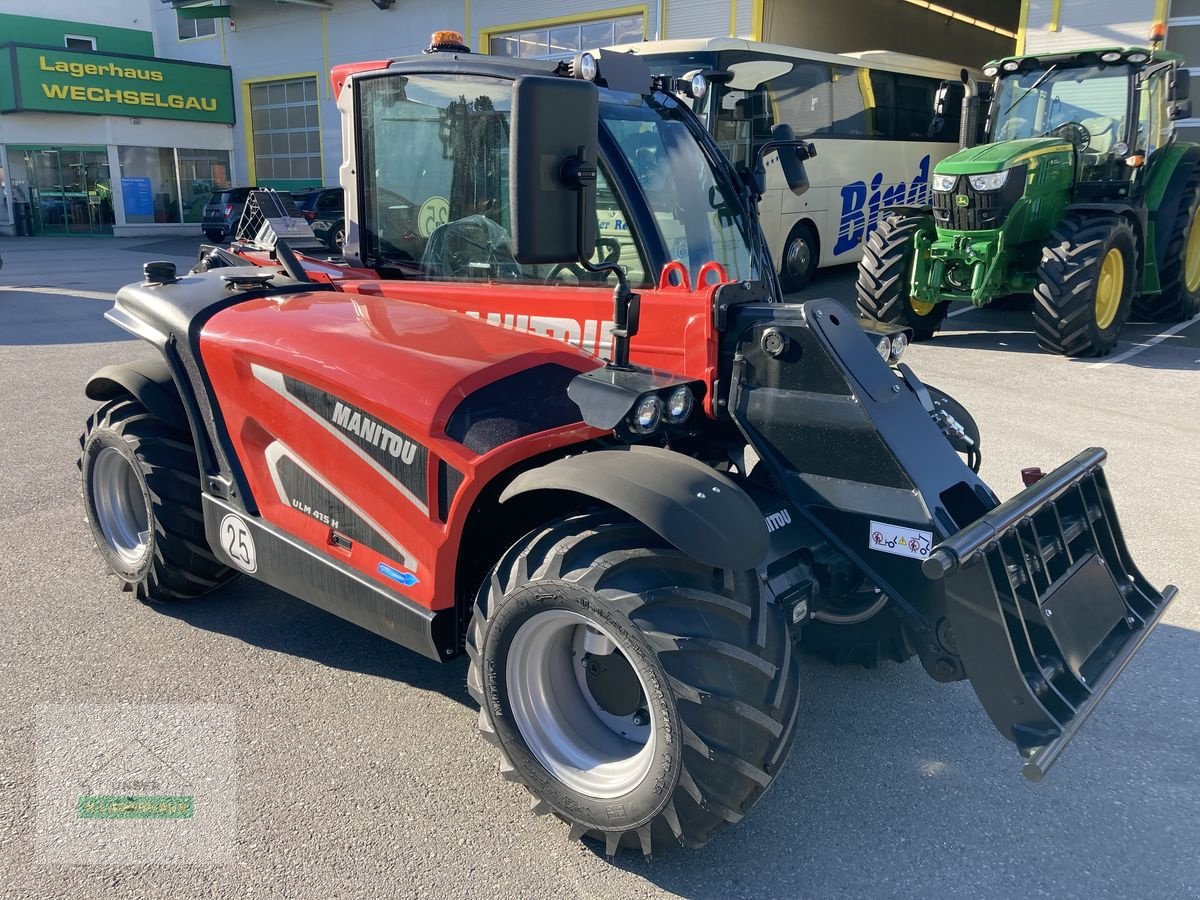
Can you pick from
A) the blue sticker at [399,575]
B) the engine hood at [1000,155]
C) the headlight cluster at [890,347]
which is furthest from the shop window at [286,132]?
the headlight cluster at [890,347]

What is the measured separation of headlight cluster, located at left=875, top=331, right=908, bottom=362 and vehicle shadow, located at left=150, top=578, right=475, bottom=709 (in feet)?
6.11

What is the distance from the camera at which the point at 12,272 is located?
18.9 metres

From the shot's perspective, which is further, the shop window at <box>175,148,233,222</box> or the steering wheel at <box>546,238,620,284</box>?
the shop window at <box>175,148,233,222</box>

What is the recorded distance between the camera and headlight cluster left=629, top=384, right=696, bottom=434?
265 centimetres

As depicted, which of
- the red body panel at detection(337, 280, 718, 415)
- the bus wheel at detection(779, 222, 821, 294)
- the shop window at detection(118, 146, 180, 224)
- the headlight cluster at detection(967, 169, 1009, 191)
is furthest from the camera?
the shop window at detection(118, 146, 180, 224)

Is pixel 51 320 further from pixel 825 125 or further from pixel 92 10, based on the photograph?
pixel 92 10

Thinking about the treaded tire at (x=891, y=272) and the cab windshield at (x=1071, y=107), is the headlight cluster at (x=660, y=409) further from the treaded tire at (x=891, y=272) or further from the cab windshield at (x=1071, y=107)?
the cab windshield at (x=1071, y=107)

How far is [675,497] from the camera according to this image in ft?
8.11

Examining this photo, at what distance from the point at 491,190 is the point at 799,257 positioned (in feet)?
38.3

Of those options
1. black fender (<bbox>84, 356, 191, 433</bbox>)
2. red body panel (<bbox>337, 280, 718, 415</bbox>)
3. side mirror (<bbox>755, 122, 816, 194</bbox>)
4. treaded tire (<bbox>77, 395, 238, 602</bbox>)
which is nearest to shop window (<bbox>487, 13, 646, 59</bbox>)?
side mirror (<bbox>755, 122, 816, 194</bbox>)

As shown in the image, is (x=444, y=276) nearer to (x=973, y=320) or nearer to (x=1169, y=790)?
(x=1169, y=790)

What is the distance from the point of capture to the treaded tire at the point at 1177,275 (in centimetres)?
1073

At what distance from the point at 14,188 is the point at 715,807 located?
33.0 metres

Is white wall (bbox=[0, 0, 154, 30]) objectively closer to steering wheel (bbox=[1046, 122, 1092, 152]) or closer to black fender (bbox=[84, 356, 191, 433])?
steering wheel (bbox=[1046, 122, 1092, 152])
